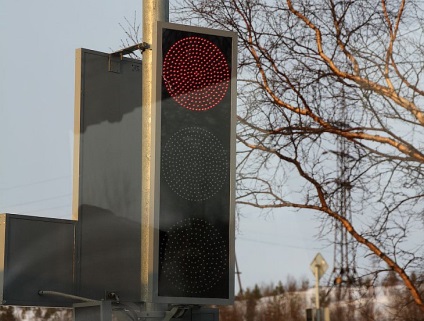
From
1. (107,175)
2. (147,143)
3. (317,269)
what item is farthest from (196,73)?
(317,269)

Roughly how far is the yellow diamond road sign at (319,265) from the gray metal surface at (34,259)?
462cm

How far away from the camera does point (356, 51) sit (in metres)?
10.3

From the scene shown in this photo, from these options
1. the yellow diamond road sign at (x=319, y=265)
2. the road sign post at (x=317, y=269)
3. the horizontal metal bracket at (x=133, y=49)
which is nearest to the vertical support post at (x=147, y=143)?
the horizontal metal bracket at (x=133, y=49)

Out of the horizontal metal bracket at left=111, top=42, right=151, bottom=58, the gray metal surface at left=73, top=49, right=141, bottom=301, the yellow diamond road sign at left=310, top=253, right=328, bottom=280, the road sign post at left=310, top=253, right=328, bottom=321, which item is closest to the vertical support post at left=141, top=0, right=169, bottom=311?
the horizontal metal bracket at left=111, top=42, right=151, bottom=58

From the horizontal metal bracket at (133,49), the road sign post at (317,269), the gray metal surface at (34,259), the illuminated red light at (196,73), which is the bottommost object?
the gray metal surface at (34,259)

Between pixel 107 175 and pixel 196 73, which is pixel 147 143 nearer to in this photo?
pixel 196 73

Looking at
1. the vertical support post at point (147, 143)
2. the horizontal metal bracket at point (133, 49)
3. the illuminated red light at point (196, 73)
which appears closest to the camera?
the vertical support post at point (147, 143)

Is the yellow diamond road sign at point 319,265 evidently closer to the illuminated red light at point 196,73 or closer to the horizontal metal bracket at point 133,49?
the horizontal metal bracket at point 133,49

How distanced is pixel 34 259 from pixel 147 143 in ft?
1.83

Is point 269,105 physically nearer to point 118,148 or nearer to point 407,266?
point 407,266

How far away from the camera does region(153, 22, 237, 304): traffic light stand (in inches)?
132

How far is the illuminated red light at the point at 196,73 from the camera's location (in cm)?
351

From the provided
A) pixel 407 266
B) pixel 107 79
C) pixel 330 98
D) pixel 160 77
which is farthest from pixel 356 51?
pixel 160 77

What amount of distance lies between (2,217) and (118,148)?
0.70 meters
